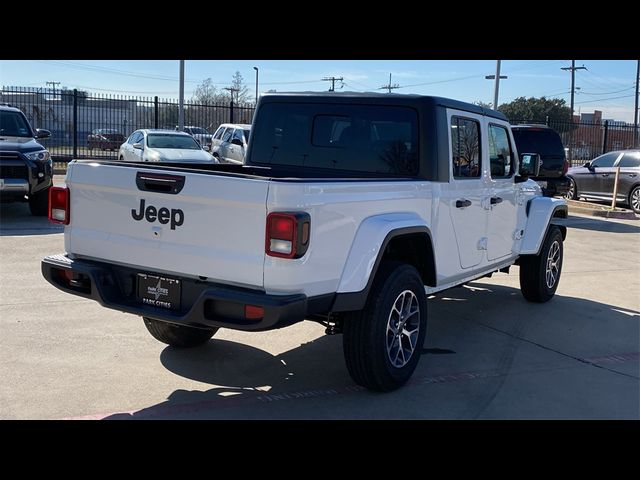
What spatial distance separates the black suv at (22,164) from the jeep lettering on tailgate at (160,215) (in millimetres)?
8366

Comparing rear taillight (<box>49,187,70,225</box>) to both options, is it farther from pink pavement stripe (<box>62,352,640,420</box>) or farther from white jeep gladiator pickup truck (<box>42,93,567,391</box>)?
pink pavement stripe (<box>62,352,640,420</box>)

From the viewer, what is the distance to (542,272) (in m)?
7.41

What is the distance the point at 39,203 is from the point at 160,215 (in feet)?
30.4

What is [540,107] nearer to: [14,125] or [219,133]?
[219,133]

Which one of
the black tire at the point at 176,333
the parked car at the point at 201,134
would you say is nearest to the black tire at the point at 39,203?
the black tire at the point at 176,333

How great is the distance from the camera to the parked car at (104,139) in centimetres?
2473

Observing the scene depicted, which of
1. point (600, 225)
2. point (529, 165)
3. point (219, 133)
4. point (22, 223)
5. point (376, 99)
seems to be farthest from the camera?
point (219, 133)

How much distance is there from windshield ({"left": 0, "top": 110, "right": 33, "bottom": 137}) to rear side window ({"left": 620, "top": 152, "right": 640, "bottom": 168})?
47.0 feet

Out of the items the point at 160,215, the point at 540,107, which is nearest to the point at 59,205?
the point at 160,215

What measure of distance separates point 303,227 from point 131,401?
5.71 feet

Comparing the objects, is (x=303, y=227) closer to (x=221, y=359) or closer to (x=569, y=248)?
(x=221, y=359)

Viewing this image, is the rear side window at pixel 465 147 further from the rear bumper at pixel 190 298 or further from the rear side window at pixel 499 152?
the rear bumper at pixel 190 298

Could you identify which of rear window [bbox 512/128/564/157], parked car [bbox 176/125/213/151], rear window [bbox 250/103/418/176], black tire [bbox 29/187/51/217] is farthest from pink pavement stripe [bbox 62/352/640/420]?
parked car [bbox 176/125/213/151]

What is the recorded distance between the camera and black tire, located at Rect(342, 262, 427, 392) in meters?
4.39
